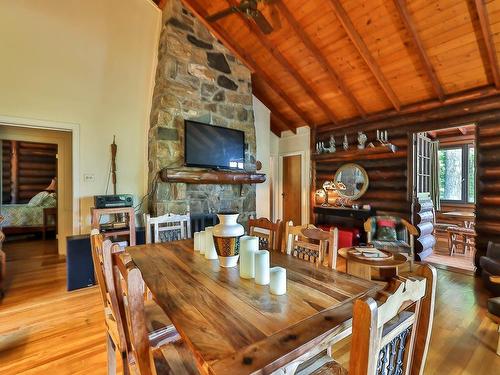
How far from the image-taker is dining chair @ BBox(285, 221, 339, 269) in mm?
1715

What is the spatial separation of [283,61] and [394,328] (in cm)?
441

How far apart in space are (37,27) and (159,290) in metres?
4.24

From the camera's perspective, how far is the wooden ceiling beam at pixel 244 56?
4.14 metres

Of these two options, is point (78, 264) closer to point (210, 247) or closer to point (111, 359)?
point (111, 359)

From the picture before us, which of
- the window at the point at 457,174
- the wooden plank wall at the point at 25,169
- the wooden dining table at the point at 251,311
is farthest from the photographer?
the wooden plank wall at the point at 25,169

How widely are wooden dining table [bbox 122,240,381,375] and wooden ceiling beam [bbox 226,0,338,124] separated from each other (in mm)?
3638

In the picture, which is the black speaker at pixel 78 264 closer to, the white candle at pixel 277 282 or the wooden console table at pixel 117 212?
the wooden console table at pixel 117 212

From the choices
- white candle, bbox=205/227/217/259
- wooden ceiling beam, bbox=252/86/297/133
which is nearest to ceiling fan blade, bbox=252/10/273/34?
white candle, bbox=205/227/217/259

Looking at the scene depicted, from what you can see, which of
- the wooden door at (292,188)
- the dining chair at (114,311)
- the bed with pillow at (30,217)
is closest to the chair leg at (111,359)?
the dining chair at (114,311)

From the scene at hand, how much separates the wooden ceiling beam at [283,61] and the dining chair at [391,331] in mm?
3905

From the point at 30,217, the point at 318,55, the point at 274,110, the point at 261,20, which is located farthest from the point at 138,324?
the point at 30,217

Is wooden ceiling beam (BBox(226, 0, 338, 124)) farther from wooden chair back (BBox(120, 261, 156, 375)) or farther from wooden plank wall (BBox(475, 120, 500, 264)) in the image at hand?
wooden chair back (BBox(120, 261, 156, 375))

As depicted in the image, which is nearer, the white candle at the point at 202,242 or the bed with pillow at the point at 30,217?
the white candle at the point at 202,242

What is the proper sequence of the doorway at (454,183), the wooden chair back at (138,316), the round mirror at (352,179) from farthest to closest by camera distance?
the doorway at (454,183) < the round mirror at (352,179) < the wooden chair back at (138,316)
